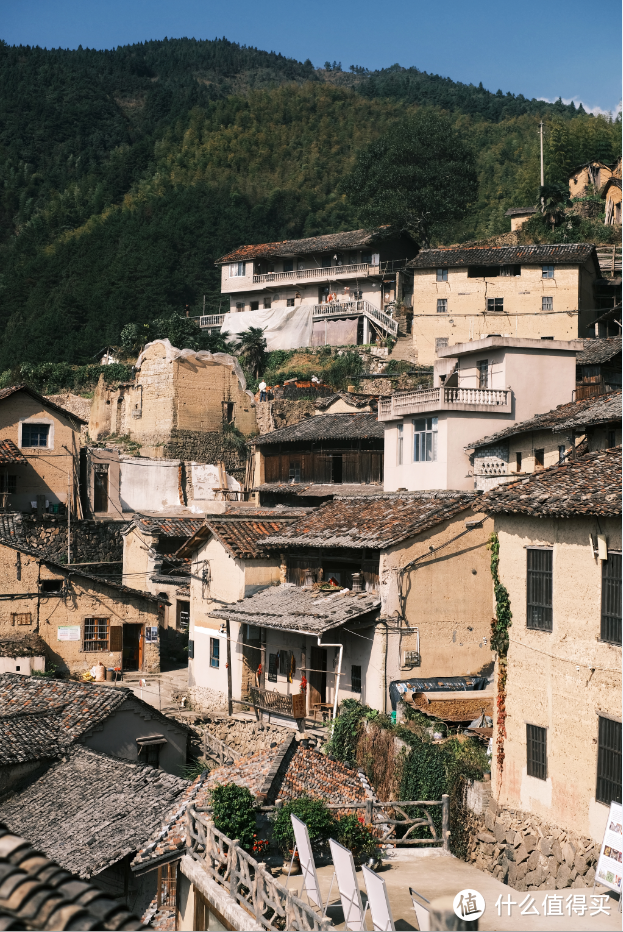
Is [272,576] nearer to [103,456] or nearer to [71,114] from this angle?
[103,456]

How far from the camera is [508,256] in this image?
162 feet

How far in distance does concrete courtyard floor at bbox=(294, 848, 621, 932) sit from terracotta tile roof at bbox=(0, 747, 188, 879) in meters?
3.90

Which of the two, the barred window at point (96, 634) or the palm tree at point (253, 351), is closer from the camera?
the barred window at point (96, 634)

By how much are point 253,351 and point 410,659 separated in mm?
34342

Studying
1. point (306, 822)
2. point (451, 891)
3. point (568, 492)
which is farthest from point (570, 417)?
point (451, 891)

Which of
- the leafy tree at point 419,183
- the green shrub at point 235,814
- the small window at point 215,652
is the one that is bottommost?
the green shrub at point 235,814

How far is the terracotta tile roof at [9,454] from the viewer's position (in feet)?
122

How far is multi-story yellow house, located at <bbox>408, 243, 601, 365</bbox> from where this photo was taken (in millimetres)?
47938

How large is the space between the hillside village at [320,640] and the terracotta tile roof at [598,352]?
0.23 m

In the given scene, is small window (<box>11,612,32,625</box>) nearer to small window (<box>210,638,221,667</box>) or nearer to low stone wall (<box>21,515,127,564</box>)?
low stone wall (<box>21,515,127,564</box>)

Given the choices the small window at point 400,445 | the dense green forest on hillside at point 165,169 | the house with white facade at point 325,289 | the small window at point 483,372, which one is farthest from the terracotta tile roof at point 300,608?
the dense green forest on hillside at point 165,169

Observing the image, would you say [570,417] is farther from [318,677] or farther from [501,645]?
[501,645]

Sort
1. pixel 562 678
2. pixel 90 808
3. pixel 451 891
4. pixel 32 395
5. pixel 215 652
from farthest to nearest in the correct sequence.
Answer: pixel 32 395, pixel 215 652, pixel 90 808, pixel 562 678, pixel 451 891

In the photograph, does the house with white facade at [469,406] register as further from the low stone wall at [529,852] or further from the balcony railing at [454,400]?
the low stone wall at [529,852]
